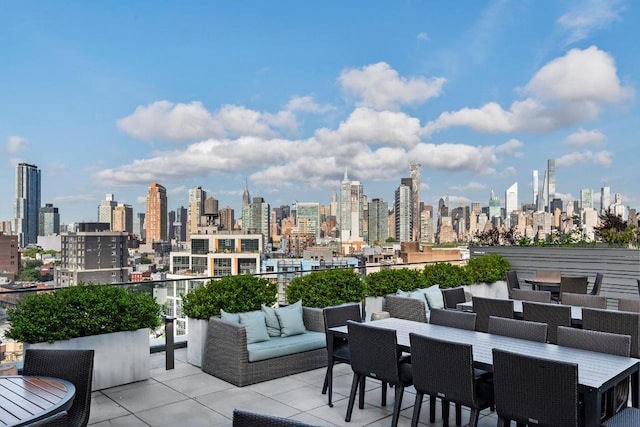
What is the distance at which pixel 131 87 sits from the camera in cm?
2034

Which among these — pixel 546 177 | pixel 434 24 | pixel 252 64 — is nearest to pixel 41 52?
pixel 252 64

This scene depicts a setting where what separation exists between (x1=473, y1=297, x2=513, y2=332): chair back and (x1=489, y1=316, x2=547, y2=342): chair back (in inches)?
55.7

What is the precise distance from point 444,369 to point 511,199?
15.7 meters

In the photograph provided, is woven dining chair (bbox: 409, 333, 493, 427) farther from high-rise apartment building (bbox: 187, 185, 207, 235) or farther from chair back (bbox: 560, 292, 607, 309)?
high-rise apartment building (bbox: 187, 185, 207, 235)

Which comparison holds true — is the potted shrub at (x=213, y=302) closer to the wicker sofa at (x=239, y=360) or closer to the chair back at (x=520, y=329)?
the wicker sofa at (x=239, y=360)

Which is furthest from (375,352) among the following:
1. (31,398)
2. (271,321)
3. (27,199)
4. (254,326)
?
(27,199)

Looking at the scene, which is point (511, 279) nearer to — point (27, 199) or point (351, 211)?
point (351, 211)

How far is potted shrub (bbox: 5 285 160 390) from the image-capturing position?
4715 millimetres

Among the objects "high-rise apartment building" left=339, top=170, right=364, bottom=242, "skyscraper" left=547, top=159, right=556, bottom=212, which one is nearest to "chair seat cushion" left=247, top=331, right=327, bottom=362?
"skyscraper" left=547, top=159, right=556, bottom=212

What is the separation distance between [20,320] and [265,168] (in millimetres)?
30174

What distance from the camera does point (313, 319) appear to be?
610 centimetres

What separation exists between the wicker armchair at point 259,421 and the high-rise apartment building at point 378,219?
1766 cm

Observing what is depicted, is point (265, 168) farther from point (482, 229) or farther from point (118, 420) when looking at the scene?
point (118, 420)

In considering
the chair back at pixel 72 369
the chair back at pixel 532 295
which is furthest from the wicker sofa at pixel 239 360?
the chair back at pixel 532 295
